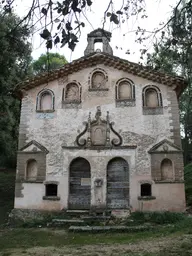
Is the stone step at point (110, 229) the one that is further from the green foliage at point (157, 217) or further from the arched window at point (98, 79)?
the arched window at point (98, 79)

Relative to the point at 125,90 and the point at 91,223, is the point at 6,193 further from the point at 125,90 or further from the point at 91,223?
the point at 125,90

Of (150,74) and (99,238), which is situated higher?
(150,74)

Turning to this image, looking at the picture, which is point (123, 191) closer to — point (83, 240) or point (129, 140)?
point (129, 140)

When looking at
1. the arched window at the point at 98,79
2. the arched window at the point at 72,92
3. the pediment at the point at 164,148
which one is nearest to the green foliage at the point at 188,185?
the pediment at the point at 164,148

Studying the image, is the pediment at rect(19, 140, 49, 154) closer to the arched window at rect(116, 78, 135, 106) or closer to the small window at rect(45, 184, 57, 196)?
the small window at rect(45, 184, 57, 196)

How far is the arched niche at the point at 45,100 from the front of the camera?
16062 mm

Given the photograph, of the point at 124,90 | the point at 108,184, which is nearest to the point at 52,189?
the point at 108,184

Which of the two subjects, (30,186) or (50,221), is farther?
(30,186)

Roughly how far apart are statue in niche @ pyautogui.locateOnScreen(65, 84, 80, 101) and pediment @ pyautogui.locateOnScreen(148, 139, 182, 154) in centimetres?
445

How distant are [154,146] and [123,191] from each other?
2487mm

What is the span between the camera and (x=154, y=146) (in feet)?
48.5

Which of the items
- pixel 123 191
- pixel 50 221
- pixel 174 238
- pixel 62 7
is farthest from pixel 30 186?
pixel 62 7

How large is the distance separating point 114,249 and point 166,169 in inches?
258

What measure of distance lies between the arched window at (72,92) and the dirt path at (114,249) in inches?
315
